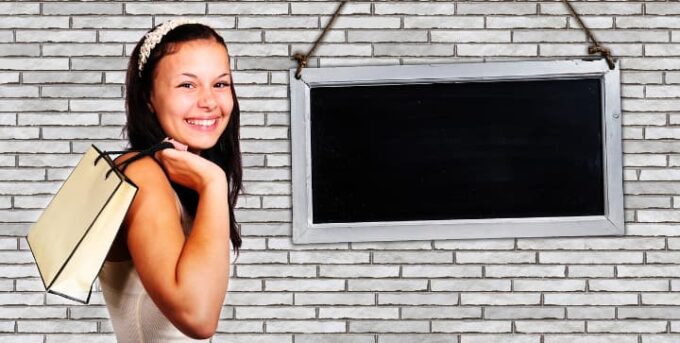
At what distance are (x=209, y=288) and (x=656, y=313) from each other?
3.38m

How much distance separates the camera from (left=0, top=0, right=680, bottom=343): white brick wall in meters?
4.27

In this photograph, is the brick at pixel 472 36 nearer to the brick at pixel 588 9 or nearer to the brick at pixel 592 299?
the brick at pixel 588 9

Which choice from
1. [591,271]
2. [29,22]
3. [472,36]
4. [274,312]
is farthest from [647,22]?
[29,22]

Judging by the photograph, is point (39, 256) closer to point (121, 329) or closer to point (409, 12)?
point (121, 329)

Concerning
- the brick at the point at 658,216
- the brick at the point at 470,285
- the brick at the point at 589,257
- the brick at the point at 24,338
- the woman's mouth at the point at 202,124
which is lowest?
the brick at the point at 24,338

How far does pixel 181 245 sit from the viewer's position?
1.45m

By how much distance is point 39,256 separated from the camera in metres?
1.44

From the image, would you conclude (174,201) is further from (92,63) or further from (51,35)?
(51,35)

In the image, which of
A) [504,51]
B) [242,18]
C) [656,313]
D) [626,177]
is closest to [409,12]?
[504,51]

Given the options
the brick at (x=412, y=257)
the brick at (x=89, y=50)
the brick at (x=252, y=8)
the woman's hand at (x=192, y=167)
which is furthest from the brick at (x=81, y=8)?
the woman's hand at (x=192, y=167)

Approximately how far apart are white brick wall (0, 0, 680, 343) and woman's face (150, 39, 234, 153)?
271 cm

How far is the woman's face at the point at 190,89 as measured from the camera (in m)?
1.54

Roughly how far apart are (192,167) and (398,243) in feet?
9.38

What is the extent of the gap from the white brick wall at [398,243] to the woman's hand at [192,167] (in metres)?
2.77
